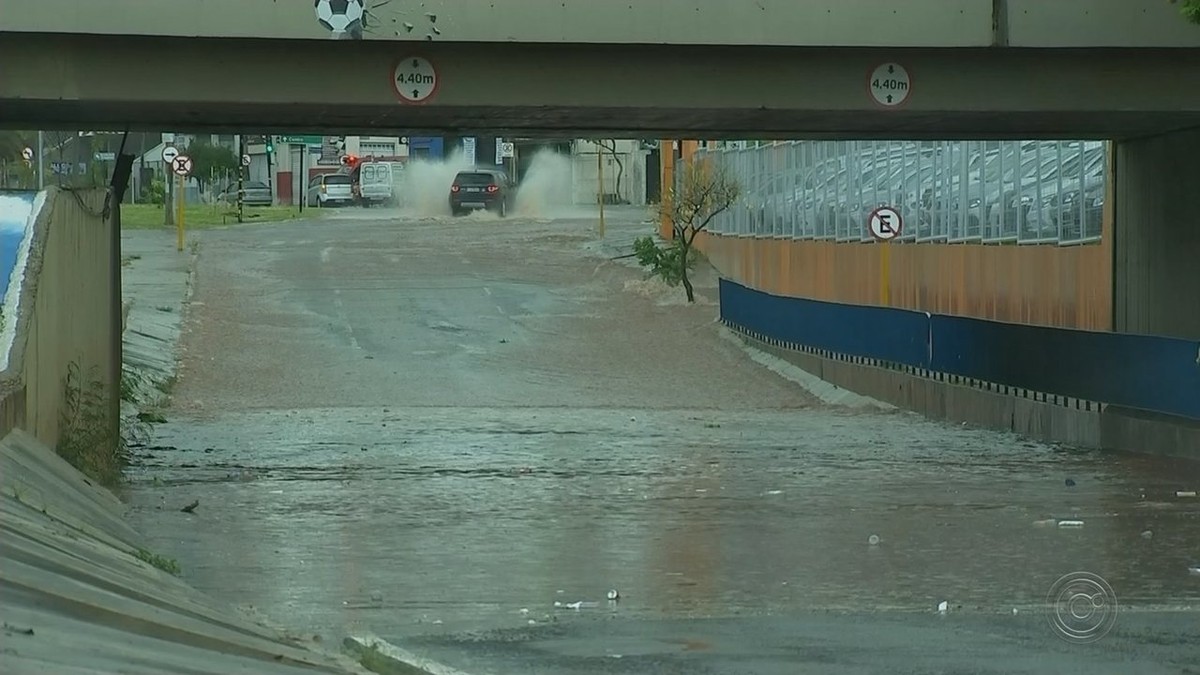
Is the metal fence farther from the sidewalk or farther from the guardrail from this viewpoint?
the sidewalk

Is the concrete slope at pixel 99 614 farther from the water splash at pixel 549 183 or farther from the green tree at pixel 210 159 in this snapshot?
the green tree at pixel 210 159

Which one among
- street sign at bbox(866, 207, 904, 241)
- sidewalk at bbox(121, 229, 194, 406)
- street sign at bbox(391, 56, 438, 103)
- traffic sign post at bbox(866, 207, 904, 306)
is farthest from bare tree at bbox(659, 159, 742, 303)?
street sign at bbox(391, 56, 438, 103)

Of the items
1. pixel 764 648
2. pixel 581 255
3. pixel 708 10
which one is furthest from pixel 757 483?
pixel 581 255

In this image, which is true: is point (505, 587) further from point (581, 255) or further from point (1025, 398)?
point (581, 255)

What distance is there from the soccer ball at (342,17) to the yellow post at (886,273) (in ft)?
60.4

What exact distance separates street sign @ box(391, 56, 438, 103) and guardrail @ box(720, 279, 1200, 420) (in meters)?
8.14

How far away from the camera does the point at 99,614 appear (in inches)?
317

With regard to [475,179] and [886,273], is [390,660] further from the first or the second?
[475,179]

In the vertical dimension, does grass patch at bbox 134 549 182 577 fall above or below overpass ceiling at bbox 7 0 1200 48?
below

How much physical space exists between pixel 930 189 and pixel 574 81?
55.2 feet

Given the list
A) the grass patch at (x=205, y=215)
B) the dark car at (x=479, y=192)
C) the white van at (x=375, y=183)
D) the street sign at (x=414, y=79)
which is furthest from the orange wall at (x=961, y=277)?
the white van at (x=375, y=183)

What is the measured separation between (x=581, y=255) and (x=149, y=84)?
38808 millimetres

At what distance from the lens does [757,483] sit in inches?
721

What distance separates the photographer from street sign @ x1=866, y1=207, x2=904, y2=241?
3262 cm
